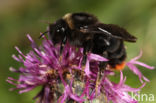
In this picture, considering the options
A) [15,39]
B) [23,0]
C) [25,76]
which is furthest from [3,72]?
[23,0]

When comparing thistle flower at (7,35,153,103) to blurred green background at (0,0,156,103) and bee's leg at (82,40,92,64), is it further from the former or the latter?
blurred green background at (0,0,156,103)

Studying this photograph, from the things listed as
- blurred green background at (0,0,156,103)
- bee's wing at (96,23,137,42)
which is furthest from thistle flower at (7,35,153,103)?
blurred green background at (0,0,156,103)

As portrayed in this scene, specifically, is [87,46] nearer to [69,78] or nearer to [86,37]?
[86,37]

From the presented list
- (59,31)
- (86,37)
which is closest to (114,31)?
(86,37)

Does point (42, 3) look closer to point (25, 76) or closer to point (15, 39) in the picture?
point (15, 39)

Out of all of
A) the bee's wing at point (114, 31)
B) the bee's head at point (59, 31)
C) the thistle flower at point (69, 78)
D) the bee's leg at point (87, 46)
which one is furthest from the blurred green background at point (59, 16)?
the bee's wing at point (114, 31)

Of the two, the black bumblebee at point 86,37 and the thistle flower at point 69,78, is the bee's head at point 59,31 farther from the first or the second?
the thistle flower at point 69,78
